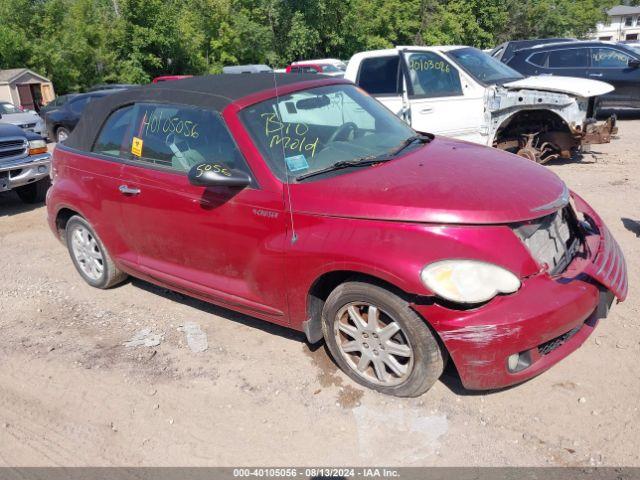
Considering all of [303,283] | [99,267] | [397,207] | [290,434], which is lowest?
[290,434]

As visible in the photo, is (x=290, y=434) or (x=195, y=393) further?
(x=195, y=393)

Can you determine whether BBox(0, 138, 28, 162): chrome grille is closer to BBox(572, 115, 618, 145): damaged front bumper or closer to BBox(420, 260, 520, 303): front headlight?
BBox(420, 260, 520, 303): front headlight

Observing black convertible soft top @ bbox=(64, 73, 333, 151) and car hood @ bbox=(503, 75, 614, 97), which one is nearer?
black convertible soft top @ bbox=(64, 73, 333, 151)

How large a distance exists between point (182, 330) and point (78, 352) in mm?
768

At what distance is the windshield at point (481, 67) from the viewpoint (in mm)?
8188

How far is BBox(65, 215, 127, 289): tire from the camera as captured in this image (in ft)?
16.2

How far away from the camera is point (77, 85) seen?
30516mm

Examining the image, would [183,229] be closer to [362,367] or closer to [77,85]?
[362,367]

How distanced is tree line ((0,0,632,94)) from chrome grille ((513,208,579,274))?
23488 millimetres

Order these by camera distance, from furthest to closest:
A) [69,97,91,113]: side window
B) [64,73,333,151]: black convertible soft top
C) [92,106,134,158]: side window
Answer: [69,97,91,113]: side window → [92,106,134,158]: side window → [64,73,333,151]: black convertible soft top

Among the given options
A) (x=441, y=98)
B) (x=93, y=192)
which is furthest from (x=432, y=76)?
(x=93, y=192)

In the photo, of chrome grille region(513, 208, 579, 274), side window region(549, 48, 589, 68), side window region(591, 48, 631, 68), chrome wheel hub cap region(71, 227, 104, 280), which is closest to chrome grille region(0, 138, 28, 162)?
chrome wheel hub cap region(71, 227, 104, 280)

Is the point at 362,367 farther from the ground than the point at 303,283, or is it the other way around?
the point at 303,283

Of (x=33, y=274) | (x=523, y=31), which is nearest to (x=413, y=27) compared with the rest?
(x=523, y=31)
